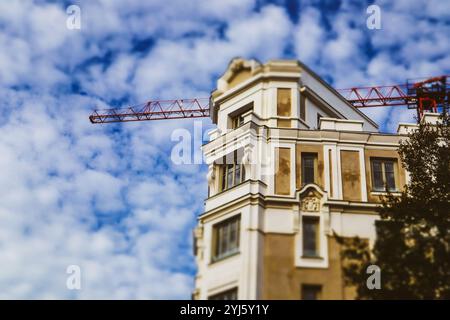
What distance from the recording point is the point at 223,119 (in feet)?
145

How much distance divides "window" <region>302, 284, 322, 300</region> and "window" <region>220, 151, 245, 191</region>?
7.33 metres

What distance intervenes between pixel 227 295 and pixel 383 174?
1171 cm

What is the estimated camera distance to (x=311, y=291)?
1423 inches

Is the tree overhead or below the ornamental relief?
below

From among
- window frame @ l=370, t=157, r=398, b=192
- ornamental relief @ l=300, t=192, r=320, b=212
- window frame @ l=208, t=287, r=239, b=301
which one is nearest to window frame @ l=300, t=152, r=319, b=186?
ornamental relief @ l=300, t=192, r=320, b=212

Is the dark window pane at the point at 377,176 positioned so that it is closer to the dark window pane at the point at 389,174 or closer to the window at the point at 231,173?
the dark window pane at the point at 389,174

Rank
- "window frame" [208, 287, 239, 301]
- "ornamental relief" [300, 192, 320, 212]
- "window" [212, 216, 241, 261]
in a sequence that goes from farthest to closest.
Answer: "ornamental relief" [300, 192, 320, 212], "window" [212, 216, 241, 261], "window frame" [208, 287, 239, 301]

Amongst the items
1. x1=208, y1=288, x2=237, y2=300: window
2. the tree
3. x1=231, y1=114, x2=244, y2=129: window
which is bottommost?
x1=208, y1=288, x2=237, y2=300: window

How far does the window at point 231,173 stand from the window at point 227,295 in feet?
22.0

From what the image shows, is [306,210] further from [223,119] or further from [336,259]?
[223,119]

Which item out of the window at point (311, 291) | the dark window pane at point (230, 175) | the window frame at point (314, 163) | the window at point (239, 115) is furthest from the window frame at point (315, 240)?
the window at point (239, 115)

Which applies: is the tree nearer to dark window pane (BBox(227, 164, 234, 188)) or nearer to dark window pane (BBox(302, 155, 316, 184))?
dark window pane (BBox(302, 155, 316, 184))

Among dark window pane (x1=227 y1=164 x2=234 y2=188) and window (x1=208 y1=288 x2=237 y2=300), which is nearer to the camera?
window (x1=208 y1=288 x2=237 y2=300)

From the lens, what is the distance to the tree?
3244 cm
